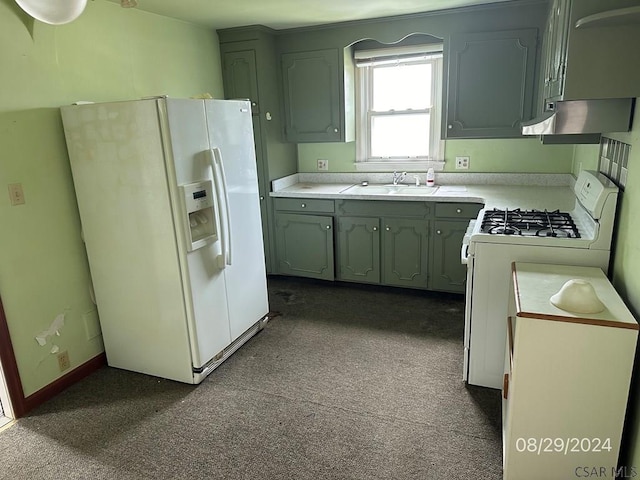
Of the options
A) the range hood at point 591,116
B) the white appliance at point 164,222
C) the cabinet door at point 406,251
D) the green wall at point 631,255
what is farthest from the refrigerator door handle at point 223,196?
the green wall at point 631,255

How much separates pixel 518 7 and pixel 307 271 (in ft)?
8.45

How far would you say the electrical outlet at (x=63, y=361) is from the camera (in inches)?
98.3

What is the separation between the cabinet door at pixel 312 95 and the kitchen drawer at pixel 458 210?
1.10 m

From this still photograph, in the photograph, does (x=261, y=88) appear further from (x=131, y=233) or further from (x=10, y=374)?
(x=10, y=374)

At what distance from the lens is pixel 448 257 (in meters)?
3.42

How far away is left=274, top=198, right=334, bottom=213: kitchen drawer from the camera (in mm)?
3711

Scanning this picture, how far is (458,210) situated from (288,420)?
198 centimetres

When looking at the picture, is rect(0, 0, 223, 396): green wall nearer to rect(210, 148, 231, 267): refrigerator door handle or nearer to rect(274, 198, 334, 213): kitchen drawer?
rect(210, 148, 231, 267): refrigerator door handle

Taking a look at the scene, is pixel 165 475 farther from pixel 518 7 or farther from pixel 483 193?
pixel 518 7

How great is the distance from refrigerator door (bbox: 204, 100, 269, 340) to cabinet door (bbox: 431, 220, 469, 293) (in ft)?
4.50

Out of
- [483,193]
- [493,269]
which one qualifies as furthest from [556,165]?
[493,269]

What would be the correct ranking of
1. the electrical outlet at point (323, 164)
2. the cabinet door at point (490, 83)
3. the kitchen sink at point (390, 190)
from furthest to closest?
1. the electrical outlet at point (323, 164)
2. the kitchen sink at point (390, 190)
3. the cabinet door at point (490, 83)

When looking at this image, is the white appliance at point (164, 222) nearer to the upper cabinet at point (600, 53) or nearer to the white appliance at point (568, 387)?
the white appliance at point (568, 387)
